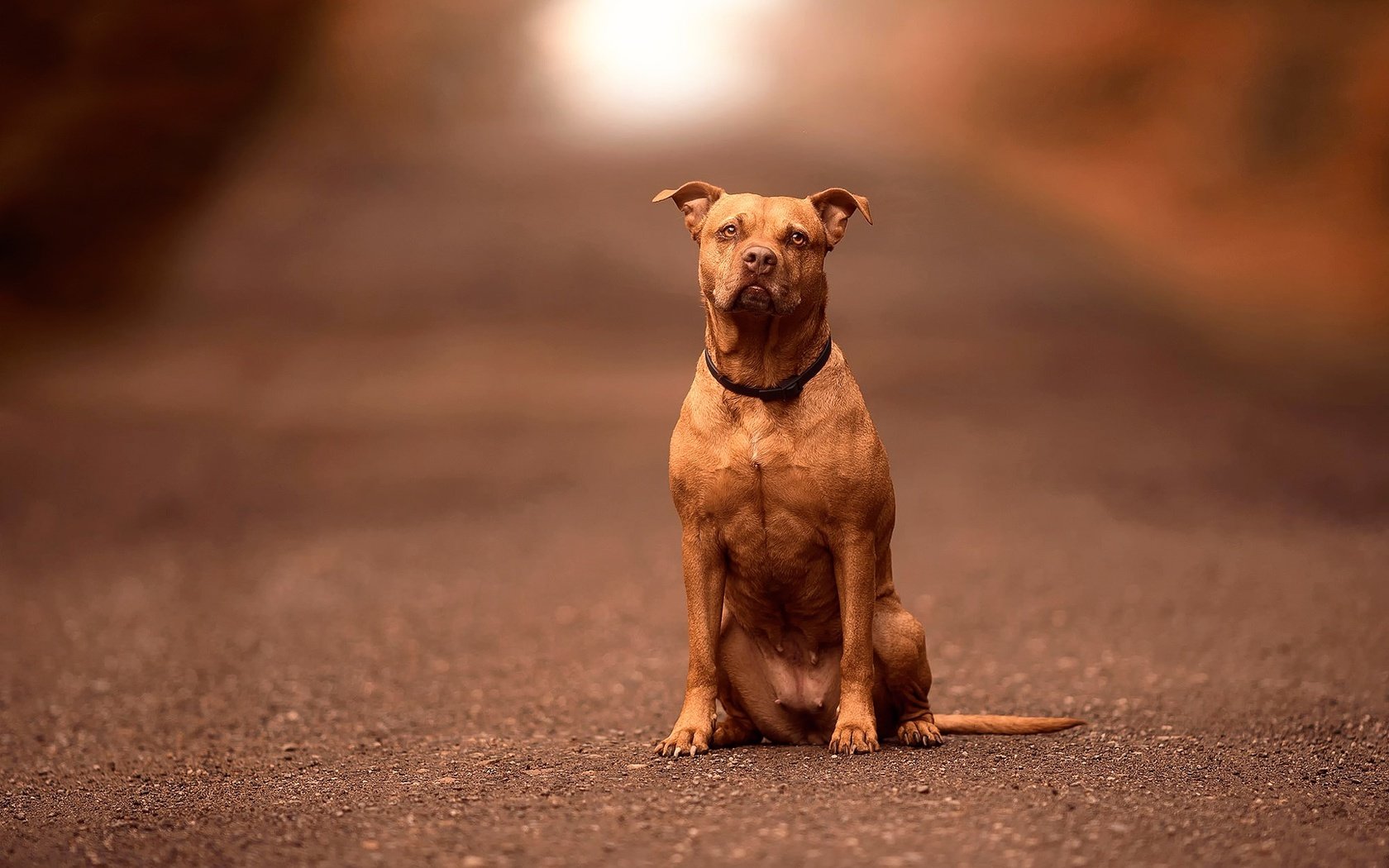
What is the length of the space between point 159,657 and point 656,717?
5.31 metres

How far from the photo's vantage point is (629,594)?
46.9 ft

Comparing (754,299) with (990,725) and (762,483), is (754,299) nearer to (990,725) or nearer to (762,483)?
(762,483)

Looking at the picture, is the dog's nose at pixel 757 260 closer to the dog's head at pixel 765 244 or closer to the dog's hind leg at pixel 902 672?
the dog's head at pixel 765 244

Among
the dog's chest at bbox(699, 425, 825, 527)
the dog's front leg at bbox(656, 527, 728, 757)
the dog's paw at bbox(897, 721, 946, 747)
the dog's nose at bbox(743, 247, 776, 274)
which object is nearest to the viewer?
the dog's nose at bbox(743, 247, 776, 274)

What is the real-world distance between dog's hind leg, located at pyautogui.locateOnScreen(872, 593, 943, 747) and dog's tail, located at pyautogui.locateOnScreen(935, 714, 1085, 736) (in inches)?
13.1

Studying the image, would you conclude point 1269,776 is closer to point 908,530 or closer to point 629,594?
point 629,594

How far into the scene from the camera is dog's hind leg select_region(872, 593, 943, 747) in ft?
22.4

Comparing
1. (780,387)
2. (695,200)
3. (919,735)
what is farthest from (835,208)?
(919,735)

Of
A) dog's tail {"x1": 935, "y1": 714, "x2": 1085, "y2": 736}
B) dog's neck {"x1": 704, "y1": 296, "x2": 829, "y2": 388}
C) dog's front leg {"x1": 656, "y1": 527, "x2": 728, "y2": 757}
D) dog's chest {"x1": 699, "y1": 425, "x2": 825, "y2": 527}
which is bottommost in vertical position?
dog's tail {"x1": 935, "y1": 714, "x2": 1085, "y2": 736}

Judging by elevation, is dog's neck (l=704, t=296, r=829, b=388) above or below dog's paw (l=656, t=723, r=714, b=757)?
above

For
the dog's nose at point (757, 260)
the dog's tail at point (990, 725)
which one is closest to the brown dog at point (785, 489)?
the dog's nose at point (757, 260)

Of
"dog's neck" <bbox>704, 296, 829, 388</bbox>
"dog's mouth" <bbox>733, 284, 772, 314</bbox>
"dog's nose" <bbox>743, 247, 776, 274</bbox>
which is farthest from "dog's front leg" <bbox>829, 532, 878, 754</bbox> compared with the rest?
"dog's nose" <bbox>743, 247, 776, 274</bbox>

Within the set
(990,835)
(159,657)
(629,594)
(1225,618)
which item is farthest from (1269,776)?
(159,657)

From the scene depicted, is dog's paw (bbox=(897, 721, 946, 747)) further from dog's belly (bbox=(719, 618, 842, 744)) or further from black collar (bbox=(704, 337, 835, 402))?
black collar (bbox=(704, 337, 835, 402))
